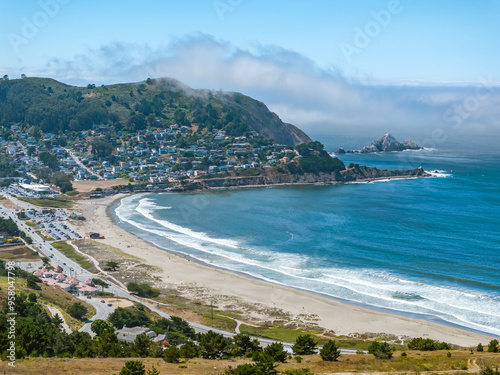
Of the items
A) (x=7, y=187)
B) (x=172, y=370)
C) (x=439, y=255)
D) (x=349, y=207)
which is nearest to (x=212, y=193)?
(x=349, y=207)

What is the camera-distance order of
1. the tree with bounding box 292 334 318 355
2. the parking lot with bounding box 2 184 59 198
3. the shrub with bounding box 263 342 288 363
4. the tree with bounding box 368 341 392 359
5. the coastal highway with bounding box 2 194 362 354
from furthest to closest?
the parking lot with bounding box 2 184 59 198
the coastal highway with bounding box 2 194 362 354
the tree with bounding box 292 334 318 355
the tree with bounding box 368 341 392 359
the shrub with bounding box 263 342 288 363

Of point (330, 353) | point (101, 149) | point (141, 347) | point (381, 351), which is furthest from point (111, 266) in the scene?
point (101, 149)

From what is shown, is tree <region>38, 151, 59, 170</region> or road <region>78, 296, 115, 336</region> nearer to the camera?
road <region>78, 296, 115, 336</region>

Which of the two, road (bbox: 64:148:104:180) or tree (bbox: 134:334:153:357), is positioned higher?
road (bbox: 64:148:104:180)

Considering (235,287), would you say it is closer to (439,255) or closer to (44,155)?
(439,255)

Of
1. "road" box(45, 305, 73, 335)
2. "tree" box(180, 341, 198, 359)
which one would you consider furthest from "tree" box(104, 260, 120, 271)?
"tree" box(180, 341, 198, 359)

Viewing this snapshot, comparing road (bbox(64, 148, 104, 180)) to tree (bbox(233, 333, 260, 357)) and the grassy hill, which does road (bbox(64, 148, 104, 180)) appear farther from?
tree (bbox(233, 333, 260, 357))
